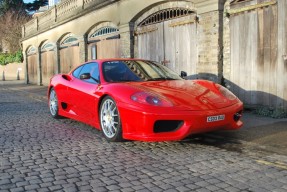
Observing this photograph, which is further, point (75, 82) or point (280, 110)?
point (280, 110)

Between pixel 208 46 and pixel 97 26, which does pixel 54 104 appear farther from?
pixel 97 26

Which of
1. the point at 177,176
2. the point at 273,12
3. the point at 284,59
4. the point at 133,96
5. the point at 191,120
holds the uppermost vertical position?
the point at 273,12

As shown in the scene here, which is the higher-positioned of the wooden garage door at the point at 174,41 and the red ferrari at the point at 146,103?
the wooden garage door at the point at 174,41

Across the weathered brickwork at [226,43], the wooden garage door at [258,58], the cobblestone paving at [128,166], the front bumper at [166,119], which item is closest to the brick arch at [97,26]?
the weathered brickwork at [226,43]

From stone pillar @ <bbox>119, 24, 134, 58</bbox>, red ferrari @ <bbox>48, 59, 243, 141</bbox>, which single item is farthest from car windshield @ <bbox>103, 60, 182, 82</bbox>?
stone pillar @ <bbox>119, 24, 134, 58</bbox>

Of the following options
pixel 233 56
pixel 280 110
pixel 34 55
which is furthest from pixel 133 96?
pixel 34 55

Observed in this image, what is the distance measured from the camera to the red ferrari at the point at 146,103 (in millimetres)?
5070

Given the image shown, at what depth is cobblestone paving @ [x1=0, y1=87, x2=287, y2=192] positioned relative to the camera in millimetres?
3840

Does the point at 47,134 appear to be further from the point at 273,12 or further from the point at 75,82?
the point at 273,12

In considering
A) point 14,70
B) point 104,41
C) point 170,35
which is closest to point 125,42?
point 104,41

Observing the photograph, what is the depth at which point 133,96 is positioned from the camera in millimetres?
5348

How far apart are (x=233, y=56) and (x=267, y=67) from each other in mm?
1138

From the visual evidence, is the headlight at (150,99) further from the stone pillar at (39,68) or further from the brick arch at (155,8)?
the stone pillar at (39,68)

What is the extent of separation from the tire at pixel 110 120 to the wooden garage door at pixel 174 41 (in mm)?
5303
